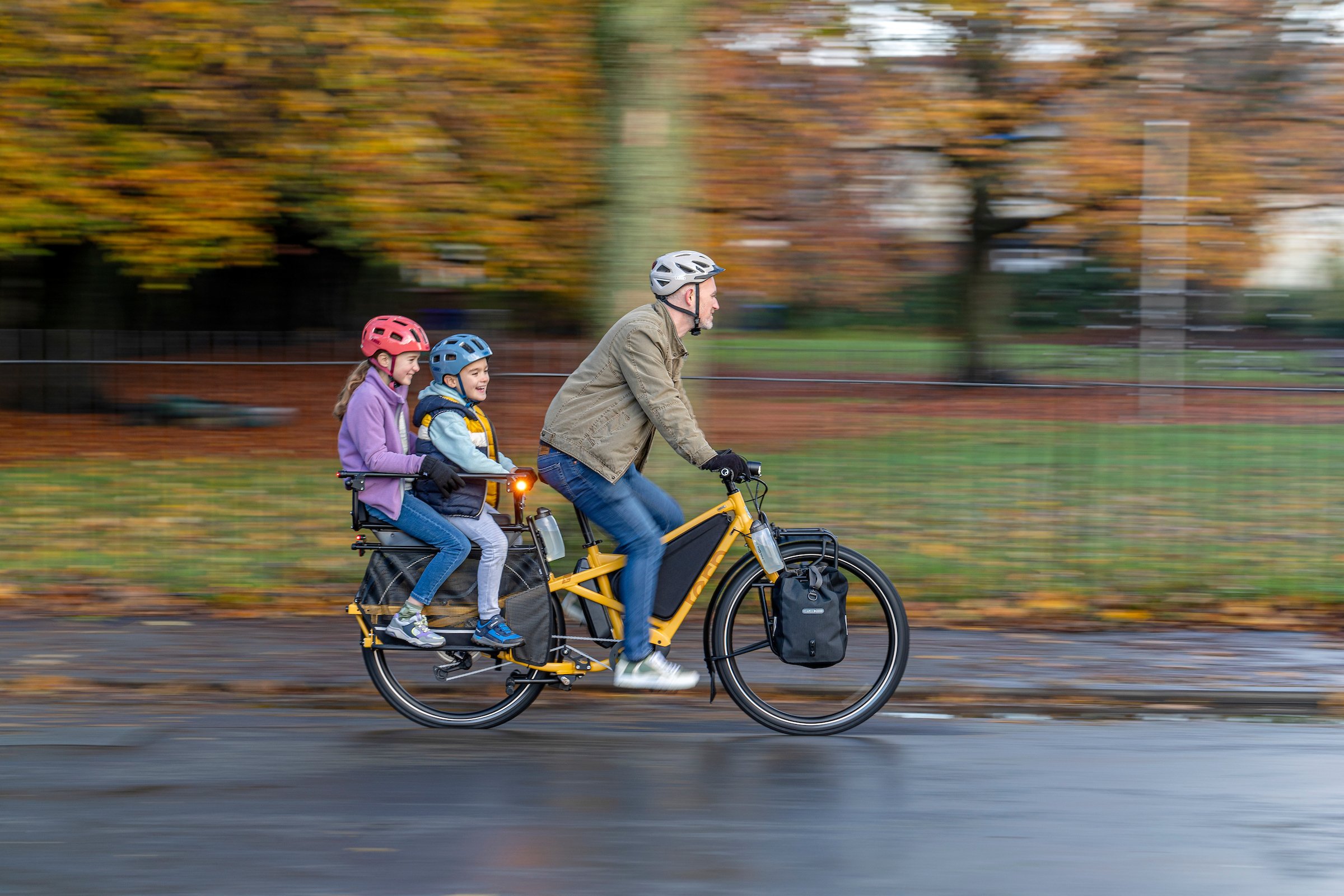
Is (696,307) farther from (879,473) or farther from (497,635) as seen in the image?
(879,473)

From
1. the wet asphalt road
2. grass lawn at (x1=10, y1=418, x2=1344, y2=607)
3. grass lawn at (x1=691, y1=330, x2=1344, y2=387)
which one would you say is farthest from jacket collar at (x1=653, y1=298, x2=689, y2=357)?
grass lawn at (x1=10, y1=418, x2=1344, y2=607)

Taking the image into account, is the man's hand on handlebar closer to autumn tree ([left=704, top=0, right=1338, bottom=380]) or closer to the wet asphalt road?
the wet asphalt road

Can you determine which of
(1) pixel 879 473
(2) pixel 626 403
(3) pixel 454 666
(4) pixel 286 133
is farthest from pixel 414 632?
(4) pixel 286 133

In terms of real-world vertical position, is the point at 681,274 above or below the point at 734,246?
above

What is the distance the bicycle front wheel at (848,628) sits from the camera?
6.04m

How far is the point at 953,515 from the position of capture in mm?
9133

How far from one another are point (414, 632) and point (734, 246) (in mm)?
9444

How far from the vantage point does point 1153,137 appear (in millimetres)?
18203

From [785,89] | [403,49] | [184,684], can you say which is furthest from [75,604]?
[785,89]

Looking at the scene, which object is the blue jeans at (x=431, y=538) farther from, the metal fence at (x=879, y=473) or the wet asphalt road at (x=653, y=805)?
the metal fence at (x=879, y=473)

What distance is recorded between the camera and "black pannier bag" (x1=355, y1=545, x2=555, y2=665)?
611 cm

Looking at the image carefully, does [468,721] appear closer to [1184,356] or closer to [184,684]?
[184,684]

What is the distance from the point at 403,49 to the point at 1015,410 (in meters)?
5.42

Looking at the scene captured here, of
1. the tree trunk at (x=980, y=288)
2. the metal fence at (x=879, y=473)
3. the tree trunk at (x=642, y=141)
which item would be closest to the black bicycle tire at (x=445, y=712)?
the tree trunk at (x=642, y=141)
